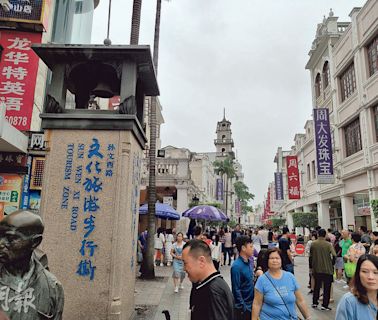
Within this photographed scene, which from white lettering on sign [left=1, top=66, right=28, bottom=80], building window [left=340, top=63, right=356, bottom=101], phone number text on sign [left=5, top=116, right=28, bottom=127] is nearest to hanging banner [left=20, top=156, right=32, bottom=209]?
phone number text on sign [left=5, top=116, right=28, bottom=127]

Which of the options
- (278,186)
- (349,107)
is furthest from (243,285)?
(278,186)

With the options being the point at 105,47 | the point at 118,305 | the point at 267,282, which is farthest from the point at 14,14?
the point at 267,282

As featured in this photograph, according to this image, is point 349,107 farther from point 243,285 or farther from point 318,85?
point 243,285

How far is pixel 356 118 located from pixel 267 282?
1805cm

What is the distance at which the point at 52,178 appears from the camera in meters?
5.44

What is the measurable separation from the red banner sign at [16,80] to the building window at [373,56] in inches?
632

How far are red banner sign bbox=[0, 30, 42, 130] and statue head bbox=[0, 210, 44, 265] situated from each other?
33.5 ft

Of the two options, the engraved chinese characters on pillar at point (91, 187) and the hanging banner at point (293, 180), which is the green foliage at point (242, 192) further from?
the engraved chinese characters on pillar at point (91, 187)

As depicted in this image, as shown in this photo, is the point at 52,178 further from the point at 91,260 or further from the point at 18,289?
the point at 18,289

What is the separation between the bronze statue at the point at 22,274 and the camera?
1.67 metres

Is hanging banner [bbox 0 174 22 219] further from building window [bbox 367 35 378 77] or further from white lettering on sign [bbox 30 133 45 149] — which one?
building window [bbox 367 35 378 77]

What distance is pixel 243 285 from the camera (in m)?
4.35

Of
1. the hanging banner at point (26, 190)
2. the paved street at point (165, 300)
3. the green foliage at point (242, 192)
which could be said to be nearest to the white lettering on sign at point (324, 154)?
the paved street at point (165, 300)

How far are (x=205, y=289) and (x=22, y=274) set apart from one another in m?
1.32
